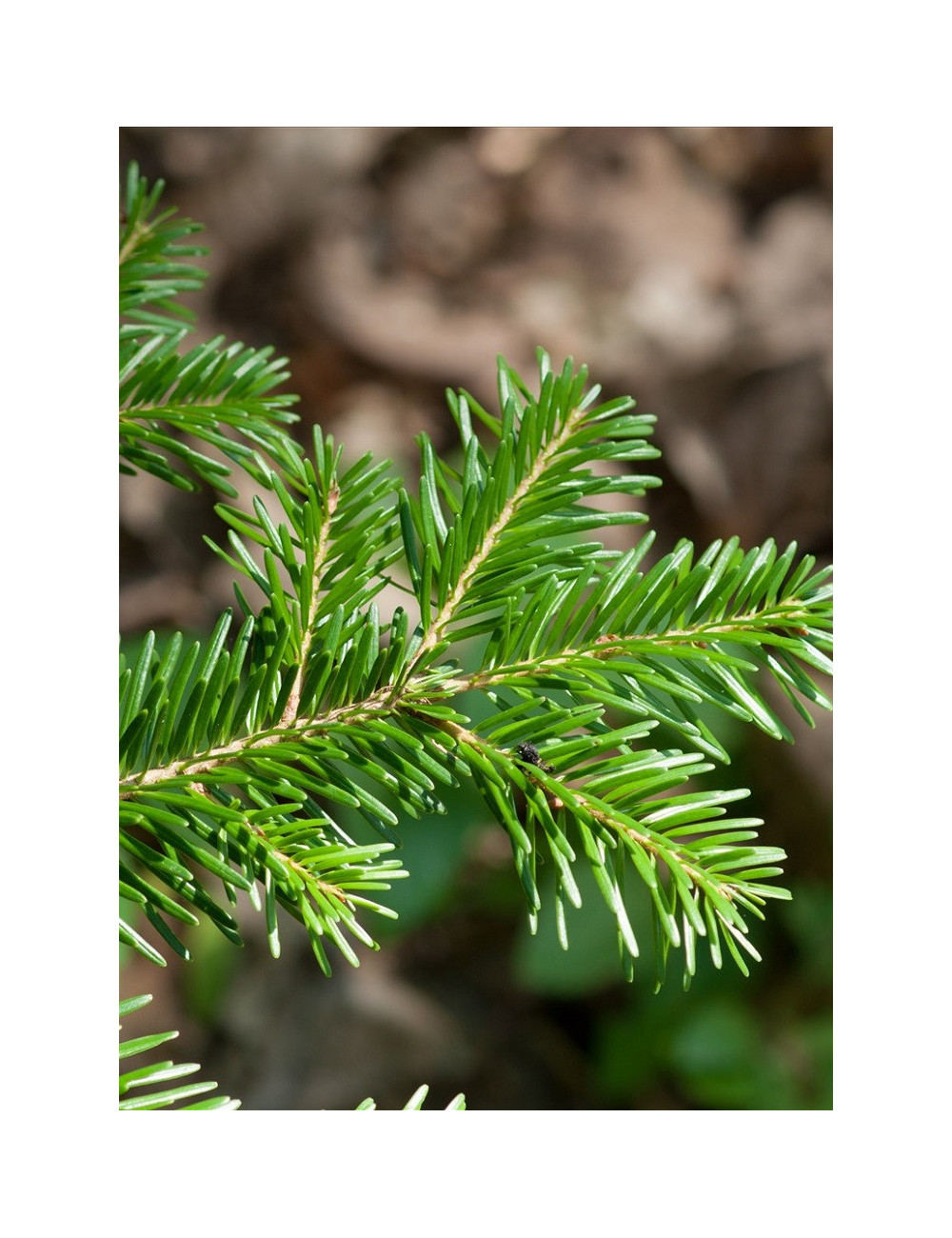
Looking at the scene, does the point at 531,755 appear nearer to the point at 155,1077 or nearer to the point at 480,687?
the point at 480,687

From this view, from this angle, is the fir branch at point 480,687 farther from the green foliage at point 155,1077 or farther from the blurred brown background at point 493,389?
the blurred brown background at point 493,389

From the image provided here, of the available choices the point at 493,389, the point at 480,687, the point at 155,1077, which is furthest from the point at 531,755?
the point at 493,389

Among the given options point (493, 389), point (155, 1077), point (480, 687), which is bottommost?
point (155, 1077)

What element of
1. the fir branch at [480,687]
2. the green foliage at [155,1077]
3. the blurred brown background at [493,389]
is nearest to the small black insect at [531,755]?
the fir branch at [480,687]

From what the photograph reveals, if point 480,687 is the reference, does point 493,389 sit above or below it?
above

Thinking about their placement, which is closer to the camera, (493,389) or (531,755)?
(531,755)

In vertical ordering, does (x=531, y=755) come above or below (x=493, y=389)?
below

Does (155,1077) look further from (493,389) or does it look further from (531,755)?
(493,389)
